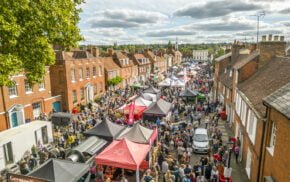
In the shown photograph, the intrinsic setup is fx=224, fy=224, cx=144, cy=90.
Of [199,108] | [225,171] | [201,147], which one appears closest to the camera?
[225,171]

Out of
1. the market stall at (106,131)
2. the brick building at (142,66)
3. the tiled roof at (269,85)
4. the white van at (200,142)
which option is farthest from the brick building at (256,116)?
the brick building at (142,66)

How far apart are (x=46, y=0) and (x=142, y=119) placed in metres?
13.6

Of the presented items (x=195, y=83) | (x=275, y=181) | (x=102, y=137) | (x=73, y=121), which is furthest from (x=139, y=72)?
(x=275, y=181)

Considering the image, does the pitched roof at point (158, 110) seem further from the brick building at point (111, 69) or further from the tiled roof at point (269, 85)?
the brick building at point (111, 69)

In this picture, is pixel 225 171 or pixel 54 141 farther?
pixel 54 141

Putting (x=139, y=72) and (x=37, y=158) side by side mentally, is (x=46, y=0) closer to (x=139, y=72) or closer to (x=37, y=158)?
(x=37, y=158)

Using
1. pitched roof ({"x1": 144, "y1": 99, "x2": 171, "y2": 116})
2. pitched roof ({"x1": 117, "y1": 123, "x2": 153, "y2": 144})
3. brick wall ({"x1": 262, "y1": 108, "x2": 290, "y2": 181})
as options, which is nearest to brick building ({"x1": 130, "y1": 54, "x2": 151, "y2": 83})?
pitched roof ({"x1": 144, "y1": 99, "x2": 171, "y2": 116})

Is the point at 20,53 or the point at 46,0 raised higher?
the point at 46,0

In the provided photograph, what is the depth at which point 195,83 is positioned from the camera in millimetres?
43969

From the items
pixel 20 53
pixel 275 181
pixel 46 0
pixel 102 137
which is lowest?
pixel 102 137

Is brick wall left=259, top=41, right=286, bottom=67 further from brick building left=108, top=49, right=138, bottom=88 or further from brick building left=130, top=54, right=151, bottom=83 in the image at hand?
brick building left=130, top=54, right=151, bottom=83

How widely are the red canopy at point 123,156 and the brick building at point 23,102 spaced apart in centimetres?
1245

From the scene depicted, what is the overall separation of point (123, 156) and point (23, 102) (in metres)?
14.5

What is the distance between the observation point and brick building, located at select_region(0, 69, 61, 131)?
1939cm
